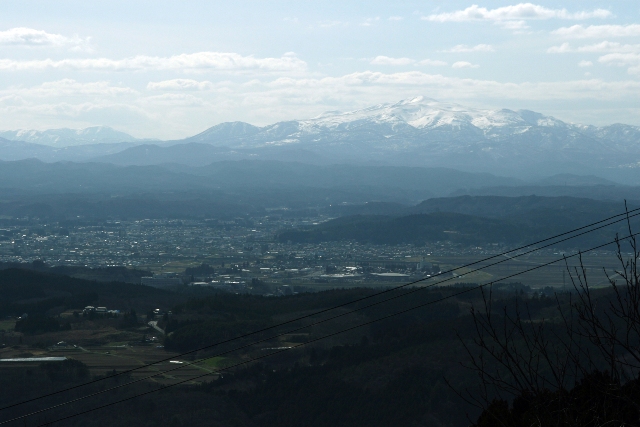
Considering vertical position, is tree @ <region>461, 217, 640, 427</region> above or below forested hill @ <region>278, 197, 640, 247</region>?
above

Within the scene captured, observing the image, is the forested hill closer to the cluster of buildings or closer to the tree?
the cluster of buildings

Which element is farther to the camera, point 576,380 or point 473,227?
point 473,227

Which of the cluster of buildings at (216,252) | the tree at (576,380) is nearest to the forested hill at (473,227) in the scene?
the cluster of buildings at (216,252)

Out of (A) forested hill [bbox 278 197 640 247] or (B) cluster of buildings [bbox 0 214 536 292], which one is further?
(A) forested hill [bbox 278 197 640 247]

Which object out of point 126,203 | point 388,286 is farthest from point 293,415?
point 126,203

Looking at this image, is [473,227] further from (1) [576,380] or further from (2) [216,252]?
(1) [576,380]

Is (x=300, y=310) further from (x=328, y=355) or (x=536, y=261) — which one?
(x=536, y=261)

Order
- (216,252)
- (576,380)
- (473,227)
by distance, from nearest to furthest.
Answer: (576,380), (216,252), (473,227)

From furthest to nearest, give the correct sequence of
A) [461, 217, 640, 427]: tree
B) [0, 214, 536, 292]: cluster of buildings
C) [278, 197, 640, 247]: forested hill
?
[278, 197, 640, 247]: forested hill, [0, 214, 536, 292]: cluster of buildings, [461, 217, 640, 427]: tree

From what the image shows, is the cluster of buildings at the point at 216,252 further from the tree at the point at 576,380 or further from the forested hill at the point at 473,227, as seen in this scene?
the tree at the point at 576,380

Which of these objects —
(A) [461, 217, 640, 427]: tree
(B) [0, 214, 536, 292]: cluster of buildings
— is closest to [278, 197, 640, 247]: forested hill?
(B) [0, 214, 536, 292]: cluster of buildings

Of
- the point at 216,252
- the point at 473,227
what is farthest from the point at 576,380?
the point at 473,227

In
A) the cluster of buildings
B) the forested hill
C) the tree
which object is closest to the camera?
the tree
